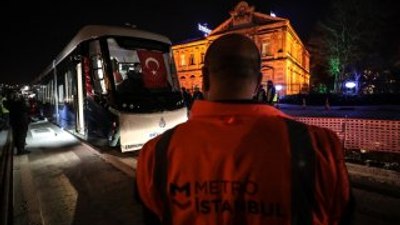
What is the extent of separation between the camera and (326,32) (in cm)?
4219

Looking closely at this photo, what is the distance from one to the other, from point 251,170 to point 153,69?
8906 millimetres

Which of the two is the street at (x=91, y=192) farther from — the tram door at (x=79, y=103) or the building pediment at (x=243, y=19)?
the building pediment at (x=243, y=19)

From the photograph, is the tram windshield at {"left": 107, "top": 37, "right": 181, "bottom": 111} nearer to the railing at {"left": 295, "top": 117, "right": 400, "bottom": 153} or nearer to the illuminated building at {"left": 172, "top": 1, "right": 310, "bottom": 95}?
the railing at {"left": 295, "top": 117, "right": 400, "bottom": 153}

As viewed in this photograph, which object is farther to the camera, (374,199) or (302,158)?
(374,199)

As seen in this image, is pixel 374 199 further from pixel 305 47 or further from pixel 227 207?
pixel 305 47

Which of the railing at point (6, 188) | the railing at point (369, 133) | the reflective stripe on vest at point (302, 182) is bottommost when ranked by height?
the railing at point (6, 188)

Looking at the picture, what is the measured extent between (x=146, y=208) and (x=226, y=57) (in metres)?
0.79

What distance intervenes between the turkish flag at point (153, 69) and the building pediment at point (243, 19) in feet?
150

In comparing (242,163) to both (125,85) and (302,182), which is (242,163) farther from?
(125,85)

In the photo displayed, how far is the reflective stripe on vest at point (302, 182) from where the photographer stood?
1.41 meters

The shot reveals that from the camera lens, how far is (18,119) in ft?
38.6

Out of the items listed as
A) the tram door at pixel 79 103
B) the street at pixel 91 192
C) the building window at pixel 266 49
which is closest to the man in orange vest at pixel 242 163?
the street at pixel 91 192

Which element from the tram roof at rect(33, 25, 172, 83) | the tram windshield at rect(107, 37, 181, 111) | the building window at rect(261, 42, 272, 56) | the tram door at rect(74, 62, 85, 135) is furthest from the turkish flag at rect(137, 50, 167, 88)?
the building window at rect(261, 42, 272, 56)

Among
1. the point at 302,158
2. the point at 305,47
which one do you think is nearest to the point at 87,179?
the point at 302,158
